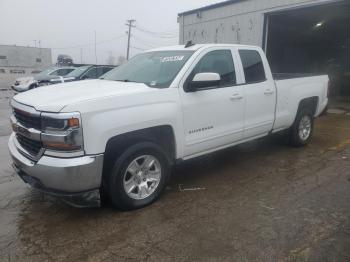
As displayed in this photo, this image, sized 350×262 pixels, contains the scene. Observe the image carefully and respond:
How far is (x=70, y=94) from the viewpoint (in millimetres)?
3660

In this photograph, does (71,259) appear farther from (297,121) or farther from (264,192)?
(297,121)

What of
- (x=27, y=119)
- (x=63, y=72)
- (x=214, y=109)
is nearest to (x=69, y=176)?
(x=27, y=119)

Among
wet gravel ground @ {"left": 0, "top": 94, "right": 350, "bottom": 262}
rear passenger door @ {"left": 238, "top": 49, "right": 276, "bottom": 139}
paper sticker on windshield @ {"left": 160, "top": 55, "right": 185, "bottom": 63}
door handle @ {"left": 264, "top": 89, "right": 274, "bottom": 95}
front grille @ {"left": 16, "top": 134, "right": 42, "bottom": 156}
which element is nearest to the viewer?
wet gravel ground @ {"left": 0, "top": 94, "right": 350, "bottom": 262}

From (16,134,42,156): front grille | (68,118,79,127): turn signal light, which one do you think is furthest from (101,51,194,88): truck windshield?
(16,134,42,156): front grille

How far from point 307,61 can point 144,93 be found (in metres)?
24.5

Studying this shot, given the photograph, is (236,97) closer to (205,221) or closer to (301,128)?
(205,221)

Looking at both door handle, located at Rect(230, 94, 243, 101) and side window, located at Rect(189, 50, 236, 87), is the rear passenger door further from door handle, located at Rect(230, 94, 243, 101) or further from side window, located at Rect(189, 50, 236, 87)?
side window, located at Rect(189, 50, 236, 87)

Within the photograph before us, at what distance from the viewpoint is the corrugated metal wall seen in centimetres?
1287

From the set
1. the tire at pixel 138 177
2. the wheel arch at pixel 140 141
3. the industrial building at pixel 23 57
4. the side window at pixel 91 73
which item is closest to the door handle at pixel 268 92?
the wheel arch at pixel 140 141

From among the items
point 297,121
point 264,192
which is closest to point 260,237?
point 264,192

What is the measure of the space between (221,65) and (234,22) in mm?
10400

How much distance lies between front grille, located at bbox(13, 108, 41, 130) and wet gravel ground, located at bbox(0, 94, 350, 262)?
105cm

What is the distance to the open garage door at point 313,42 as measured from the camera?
1567cm

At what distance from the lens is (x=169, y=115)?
13.2 ft
